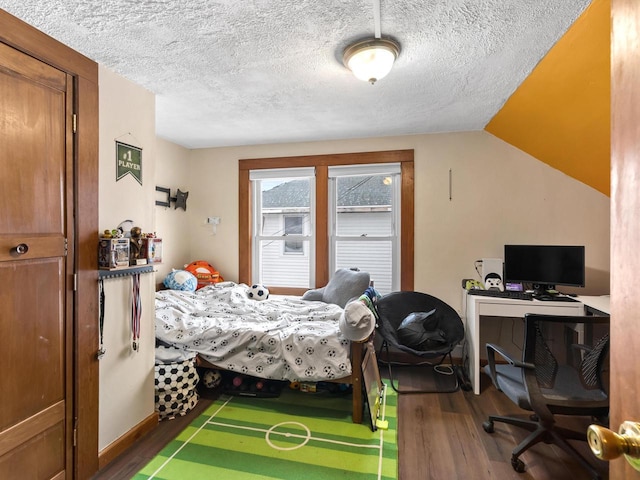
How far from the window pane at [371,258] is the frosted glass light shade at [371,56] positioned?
214 cm

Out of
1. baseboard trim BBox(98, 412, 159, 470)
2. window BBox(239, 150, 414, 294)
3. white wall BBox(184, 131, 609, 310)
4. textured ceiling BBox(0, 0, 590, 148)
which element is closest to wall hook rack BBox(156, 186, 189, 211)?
window BBox(239, 150, 414, 294)

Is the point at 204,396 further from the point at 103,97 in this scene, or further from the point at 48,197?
the point at 103,97

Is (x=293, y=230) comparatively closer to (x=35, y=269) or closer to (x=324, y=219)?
(x=324, y=219)

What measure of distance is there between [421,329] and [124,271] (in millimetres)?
2343

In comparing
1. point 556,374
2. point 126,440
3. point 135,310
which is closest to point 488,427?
point 556,374

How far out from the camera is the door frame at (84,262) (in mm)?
1711

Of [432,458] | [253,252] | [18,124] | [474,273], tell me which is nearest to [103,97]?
[18,124]

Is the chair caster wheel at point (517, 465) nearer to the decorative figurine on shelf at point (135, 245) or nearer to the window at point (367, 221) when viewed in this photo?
the window at point (367, 221)

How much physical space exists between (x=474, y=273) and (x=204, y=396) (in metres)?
2.80

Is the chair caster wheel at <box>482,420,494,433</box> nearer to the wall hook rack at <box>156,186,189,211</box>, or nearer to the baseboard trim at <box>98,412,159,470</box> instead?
the baseboard trim at <box>98,412,159,470</box>

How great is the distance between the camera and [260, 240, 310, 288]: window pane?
4.06 m

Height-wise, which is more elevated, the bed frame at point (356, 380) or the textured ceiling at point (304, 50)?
the textured ceiling at point (304, 50)

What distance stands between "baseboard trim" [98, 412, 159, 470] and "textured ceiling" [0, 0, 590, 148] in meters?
Result: 2.28

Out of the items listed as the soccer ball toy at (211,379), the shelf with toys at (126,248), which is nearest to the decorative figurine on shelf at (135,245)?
the shelf with toys at (126,248)
